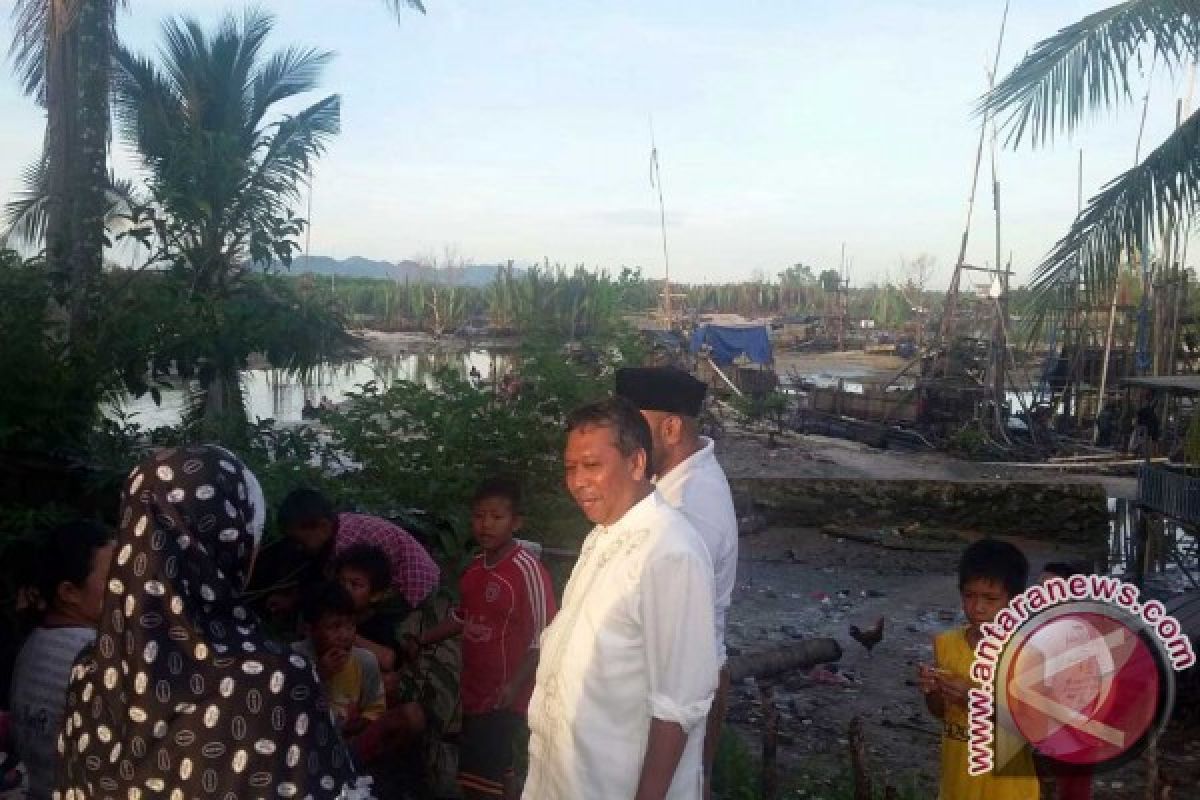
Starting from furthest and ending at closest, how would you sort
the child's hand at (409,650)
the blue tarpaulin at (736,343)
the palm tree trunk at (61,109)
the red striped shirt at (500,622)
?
the blue tarpaulin at (736,343) → the palm tree trunk at (61,109) → the child's hand at (409,650) → the red striped shirt at (500,622)

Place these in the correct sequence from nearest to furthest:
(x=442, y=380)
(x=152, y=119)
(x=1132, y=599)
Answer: (x=1132, y=599) → (x=442, y=380) → (x=152, y=119)

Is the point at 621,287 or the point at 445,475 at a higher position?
the point at 621,287

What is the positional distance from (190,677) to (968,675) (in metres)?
2.05

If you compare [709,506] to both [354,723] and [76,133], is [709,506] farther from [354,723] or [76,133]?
[76,133]

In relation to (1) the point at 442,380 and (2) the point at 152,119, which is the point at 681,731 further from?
(2) the point at 152,119

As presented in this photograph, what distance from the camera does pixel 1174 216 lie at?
6262 millimetres

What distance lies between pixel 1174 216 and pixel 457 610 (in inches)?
183

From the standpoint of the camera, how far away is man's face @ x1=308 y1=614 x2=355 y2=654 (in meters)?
3.55

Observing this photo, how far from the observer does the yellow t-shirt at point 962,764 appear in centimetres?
299

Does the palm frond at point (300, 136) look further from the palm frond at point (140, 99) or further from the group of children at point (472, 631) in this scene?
the group of children at point (472, 631)

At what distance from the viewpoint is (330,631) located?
3555 millimetres

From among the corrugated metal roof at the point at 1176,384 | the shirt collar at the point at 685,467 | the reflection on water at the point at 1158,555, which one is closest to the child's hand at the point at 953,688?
the shirt collar at the point at 685,467

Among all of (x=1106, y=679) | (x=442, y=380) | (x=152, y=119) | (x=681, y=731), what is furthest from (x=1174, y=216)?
(x=152, y=119)

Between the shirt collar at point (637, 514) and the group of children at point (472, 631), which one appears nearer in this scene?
the shirt collar at point (637, 514)
